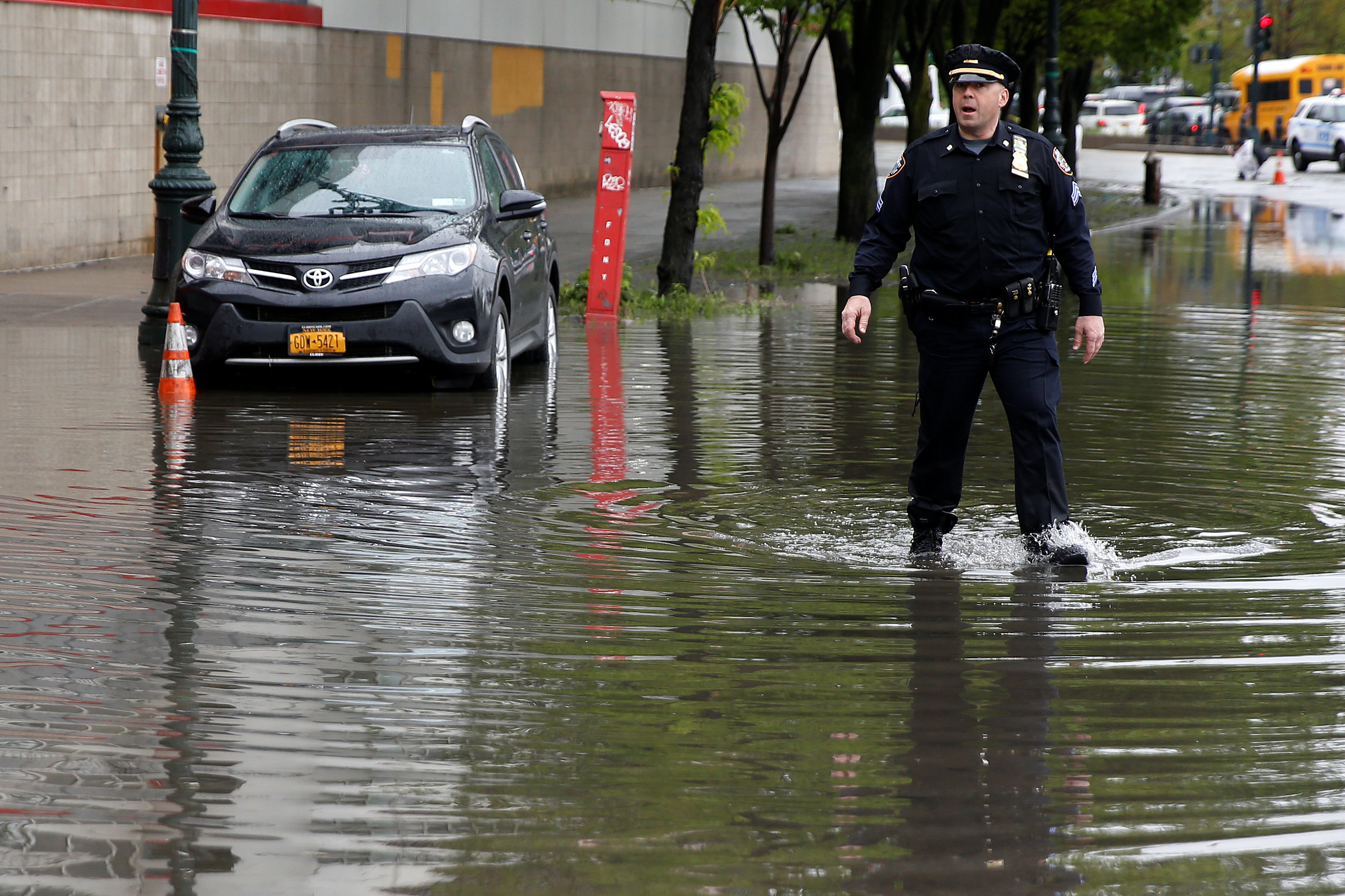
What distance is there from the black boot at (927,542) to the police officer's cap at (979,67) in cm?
163

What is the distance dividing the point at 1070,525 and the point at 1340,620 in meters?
1.07

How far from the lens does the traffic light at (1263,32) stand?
51.6 m

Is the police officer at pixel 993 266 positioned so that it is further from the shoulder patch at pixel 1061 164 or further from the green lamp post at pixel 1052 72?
the green lamp post at pixel 1052 72

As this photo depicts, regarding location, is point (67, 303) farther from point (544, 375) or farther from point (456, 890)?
point (456, 890)

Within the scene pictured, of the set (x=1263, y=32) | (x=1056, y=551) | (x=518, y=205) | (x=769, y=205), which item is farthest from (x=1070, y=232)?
(x=1263, y=32)

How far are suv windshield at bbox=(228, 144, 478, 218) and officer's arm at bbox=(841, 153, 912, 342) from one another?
5.18 meters

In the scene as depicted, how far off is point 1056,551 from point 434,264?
5.42 metres

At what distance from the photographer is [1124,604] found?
19.7ft

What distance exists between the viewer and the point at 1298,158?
55656 millimetres

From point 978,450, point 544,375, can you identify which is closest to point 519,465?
point 978,450

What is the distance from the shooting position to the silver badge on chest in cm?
635

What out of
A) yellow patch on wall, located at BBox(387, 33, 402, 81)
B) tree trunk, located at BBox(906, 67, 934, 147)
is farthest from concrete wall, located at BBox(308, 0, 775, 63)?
tree trunk, located at BBox(906, 67, 934, 147)

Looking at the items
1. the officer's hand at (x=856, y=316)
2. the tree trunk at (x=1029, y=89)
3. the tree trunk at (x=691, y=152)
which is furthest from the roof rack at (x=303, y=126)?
the tree trunk at (x=1029, y=89)

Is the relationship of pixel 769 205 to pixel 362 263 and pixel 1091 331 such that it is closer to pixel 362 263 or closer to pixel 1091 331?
pixel 362 263
